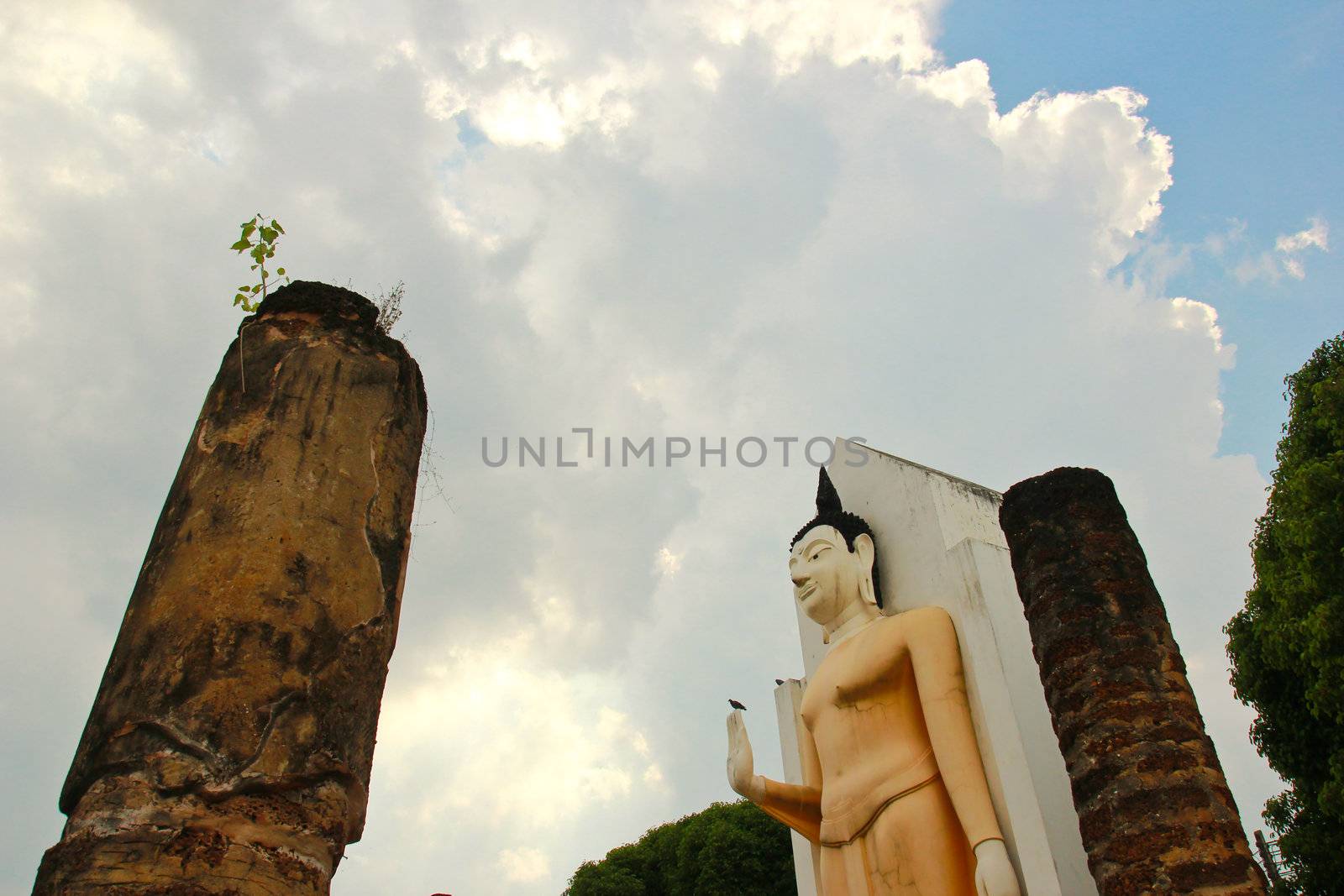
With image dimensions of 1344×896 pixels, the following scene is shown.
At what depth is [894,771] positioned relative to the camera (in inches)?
226

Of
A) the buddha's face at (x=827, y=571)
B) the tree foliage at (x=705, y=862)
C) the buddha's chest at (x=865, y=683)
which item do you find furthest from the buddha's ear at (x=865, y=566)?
the tree foliage at (x=705, y=862)

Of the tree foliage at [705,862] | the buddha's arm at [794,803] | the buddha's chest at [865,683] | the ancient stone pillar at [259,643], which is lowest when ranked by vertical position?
the ancient stone pillar at [259,643]

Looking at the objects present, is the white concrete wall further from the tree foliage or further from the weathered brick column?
the tree foliage

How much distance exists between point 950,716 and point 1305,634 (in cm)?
653

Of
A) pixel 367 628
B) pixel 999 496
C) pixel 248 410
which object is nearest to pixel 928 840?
pixel 999 496

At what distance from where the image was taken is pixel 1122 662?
4688mm

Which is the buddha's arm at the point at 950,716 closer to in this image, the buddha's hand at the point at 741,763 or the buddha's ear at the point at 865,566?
the buddha's ear at the point at 865,566

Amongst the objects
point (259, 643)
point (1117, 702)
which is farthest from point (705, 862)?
point (259, 643)

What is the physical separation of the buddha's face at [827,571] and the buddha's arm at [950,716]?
72cm

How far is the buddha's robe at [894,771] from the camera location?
541cm

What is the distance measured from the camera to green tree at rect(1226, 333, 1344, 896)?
994 centimetres

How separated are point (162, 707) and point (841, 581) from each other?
17.0 feet

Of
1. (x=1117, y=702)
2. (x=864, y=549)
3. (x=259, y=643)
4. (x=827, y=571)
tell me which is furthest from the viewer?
(x=864, y=549)

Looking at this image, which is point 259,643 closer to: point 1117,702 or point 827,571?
point 1117,702
